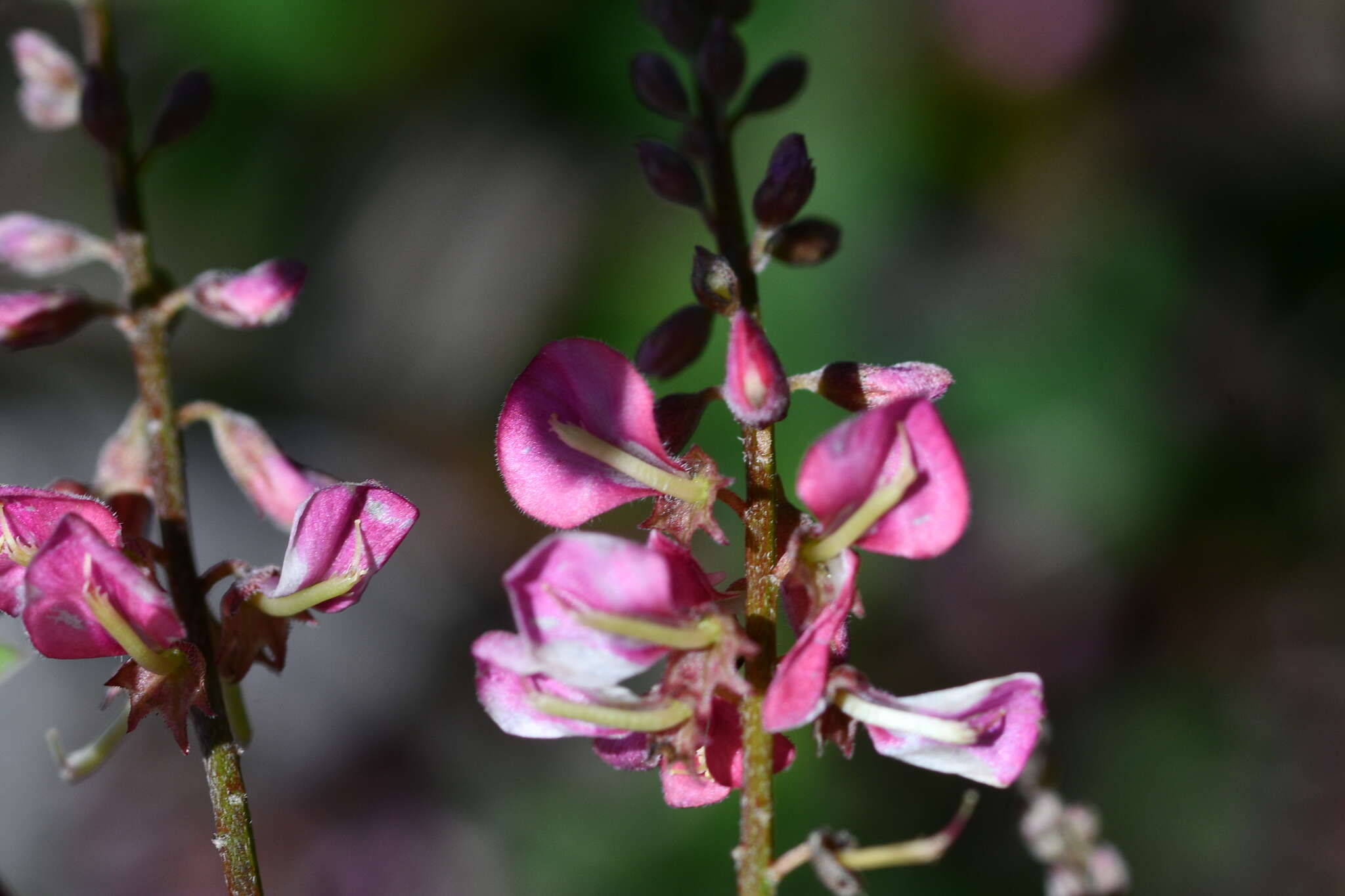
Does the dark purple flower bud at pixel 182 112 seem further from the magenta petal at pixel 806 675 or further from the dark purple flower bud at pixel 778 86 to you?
the magenta petal at pixel 806 675

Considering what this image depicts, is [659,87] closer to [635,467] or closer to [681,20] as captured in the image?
[681,20]

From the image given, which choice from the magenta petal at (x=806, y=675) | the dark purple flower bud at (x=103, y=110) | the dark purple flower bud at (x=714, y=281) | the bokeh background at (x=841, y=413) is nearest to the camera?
the magenta petal at (x=806, y=675)

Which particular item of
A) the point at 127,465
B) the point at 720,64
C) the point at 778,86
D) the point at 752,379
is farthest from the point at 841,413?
the point at 752,379

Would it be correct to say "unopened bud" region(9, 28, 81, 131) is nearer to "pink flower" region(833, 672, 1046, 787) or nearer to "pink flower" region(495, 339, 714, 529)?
"pink flower" region(495, 339, 714, 529)

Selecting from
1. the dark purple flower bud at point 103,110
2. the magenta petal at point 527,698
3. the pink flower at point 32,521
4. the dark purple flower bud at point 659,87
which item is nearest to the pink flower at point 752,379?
the magenta petal at point 527,698

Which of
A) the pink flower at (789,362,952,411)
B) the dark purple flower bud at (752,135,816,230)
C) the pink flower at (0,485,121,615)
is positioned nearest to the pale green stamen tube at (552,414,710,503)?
the pink flower at (789,362,952,411)

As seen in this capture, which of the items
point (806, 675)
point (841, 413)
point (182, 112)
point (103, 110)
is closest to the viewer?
point (806, 675)
